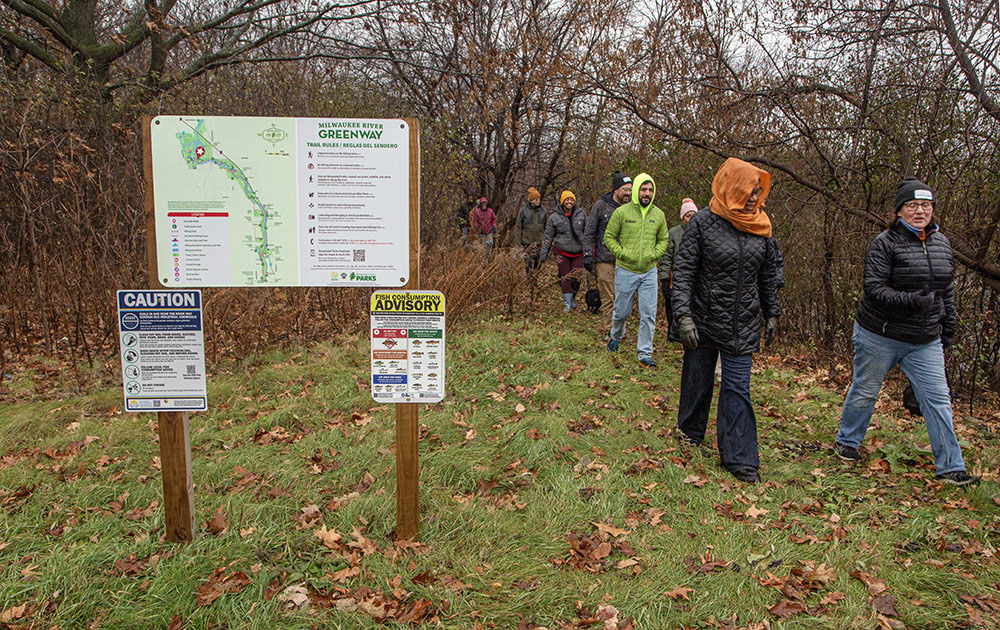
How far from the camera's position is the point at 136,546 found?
10.1 feet

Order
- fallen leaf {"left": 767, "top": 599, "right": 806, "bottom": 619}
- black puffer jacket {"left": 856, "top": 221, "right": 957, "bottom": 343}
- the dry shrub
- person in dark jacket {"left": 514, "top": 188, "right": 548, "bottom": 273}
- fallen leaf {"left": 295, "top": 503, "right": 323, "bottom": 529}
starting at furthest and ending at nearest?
1. person in dark jacket {"left": 514, "top": 188, "right": 548, "bottom": 273}
2. the dry shrub
3. black puffer jacket {"left": 856, "top": 221, "right": 957, "bottom": 343}
4. fallen leaf {"left": 295, "top": 503, "right": 323, "bottom": 529}
5. fallen leaf {"left": 767, "top": 599, "right": 806, "bottom": 619}

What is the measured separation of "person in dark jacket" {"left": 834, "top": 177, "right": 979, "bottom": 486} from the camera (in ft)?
13.4

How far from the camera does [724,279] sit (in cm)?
417

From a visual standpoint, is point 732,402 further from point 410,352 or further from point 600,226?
point 600,226

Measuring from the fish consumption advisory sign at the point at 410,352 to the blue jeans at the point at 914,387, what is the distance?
324 centimetres

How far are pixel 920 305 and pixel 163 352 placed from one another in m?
4.49

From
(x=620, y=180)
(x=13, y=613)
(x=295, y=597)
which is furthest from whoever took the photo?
(x=620, y=180)

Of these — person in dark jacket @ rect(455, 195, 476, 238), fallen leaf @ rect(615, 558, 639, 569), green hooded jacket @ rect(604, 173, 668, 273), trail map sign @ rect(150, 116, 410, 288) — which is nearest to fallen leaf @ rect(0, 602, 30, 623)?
trail map sign @ rect(150, 116, 410, 288)

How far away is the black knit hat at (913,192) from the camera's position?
4.05m

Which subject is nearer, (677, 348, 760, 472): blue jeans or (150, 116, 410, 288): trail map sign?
(150, 116, 410, 288): trail map sign

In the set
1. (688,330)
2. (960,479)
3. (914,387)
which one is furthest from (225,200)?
(960,479)

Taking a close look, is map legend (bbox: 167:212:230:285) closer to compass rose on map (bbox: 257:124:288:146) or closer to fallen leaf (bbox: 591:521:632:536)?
compass rose on map (bbox: 257:124:288:146)

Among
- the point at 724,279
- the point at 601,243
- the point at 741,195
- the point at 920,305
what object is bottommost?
the point at 920,305

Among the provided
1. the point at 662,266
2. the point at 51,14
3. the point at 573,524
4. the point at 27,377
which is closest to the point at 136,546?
the point at 573,524
